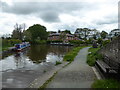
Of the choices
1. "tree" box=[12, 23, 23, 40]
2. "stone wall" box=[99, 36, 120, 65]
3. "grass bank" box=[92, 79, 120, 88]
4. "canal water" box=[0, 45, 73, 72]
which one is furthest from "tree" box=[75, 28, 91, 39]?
"grass bank" box=[92, 79, 120, 88]

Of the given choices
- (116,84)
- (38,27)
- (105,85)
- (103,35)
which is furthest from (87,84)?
(103,35)

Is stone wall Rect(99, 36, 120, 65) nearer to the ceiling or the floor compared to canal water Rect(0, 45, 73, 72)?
nearer to the ceiling

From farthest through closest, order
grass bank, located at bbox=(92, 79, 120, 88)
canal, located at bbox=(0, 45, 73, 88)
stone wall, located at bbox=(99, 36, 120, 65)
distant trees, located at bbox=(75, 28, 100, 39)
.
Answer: distant trees, located at bbox=(75, 28, 100, 39) → canal, located at bbox=(0, 45, 73, 88) → stone wall, located at bbox=(99, 36, 120, 65) → grass bank, located at bbox=(92, 79, 120, 88)

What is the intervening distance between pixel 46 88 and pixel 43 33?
59.8 meters

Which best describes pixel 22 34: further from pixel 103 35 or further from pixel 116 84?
pixel 116 84

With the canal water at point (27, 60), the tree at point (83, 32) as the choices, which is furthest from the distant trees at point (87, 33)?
the canal water at point (27, 60)

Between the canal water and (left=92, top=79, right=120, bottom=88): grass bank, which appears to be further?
the canal water

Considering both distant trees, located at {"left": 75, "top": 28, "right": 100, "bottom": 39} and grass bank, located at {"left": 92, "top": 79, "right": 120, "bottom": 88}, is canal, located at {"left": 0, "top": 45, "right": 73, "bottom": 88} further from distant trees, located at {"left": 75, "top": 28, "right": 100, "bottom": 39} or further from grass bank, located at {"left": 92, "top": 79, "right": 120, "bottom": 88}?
distant trees, located at {"left": 75, "top": 28, "right": 100, "bottom": 39}

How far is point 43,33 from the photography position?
6397 cm

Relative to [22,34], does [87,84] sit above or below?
below

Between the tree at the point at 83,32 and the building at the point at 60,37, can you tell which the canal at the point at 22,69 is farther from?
the tree at the point at 83,32

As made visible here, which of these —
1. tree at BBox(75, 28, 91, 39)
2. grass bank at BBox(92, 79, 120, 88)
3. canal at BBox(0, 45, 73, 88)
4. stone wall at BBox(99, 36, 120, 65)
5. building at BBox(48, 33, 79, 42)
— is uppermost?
tree at BBox(75, 28, 91, 39)

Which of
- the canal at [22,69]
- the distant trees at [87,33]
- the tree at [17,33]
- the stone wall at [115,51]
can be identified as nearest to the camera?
the stone wall at [115,51]

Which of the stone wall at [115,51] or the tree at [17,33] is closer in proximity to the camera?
the stone wall at [115,51]
